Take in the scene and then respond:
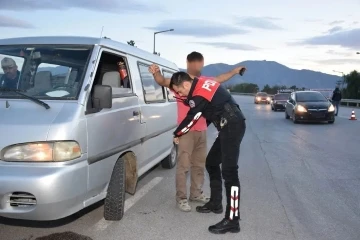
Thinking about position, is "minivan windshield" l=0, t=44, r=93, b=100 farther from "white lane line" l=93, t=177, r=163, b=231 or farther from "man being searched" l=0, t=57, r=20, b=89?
"white lane line" l=93, t=177, r=163, b=231

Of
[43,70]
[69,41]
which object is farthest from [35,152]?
[69,41]

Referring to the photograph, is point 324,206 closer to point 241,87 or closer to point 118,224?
point 118,224

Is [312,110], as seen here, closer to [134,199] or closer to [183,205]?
[134,199]

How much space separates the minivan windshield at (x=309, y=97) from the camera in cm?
2188

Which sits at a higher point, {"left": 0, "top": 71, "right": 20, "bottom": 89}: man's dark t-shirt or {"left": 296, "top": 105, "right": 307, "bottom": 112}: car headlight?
{"left": 0, "top": 71, "right": 20, "bottom": 89}: man's dark t-shirt

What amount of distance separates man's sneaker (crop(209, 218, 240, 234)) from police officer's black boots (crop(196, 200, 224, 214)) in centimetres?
72

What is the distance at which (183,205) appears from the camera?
19.3 feet

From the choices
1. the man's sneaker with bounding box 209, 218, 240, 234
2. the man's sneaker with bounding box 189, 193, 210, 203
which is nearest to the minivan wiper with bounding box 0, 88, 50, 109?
the man's sneaker with bounding box 209, 218, 240, 234

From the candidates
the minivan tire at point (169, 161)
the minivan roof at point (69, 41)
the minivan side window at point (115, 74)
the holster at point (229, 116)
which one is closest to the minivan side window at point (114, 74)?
the minivan side window at point (115, 74)

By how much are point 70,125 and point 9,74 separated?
1.48m

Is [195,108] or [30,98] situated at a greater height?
[30,98]

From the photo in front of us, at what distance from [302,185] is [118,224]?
3419mm

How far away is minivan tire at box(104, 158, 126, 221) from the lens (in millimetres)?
5188

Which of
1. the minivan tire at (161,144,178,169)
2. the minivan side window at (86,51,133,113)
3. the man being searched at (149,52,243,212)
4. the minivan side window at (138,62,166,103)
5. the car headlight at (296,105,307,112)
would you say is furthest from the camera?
the car headlight at (296,105,307,112)
